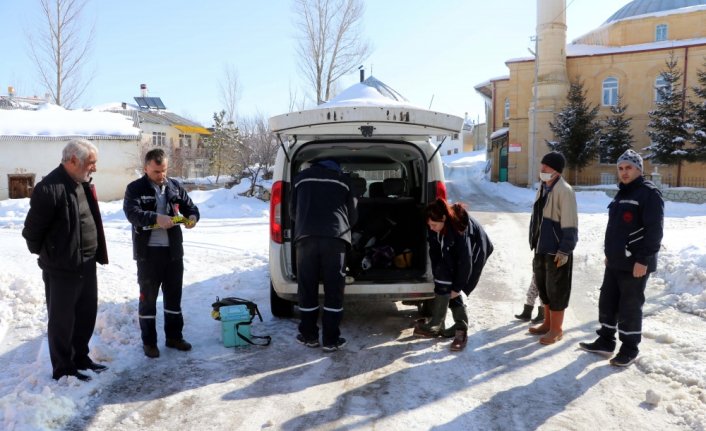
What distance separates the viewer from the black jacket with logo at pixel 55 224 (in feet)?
12.4

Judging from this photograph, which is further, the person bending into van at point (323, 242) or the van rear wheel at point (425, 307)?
the van rear wheel at point (425, 307)

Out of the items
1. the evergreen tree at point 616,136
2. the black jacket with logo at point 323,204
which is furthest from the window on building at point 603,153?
the black jacket with logo at point 323,204

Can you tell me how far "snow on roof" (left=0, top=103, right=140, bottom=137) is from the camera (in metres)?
24.0

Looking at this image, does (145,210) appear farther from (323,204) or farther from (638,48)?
(638,48)

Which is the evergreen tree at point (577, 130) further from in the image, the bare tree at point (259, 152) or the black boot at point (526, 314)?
the black boot at point (526, 314)

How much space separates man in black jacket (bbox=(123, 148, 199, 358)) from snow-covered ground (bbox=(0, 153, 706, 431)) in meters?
0.21

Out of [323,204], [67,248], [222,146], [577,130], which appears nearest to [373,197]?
[323,204]

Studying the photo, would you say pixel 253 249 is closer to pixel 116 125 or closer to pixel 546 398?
pixel 546 398

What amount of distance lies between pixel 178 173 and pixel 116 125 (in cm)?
755

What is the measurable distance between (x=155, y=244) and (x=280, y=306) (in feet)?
5.38

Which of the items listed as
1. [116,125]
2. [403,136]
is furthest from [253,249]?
[116,125]

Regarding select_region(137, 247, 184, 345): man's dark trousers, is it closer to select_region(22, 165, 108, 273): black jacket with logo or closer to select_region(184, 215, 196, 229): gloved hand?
select_region(184, 215, 196, 229): gloved hand

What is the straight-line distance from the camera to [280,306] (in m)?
5.75

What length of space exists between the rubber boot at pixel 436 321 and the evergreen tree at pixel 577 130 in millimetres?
26477
